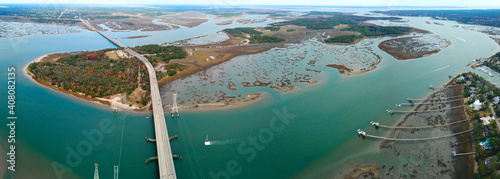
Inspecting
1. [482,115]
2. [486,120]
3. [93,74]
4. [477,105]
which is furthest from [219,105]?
[477,105]

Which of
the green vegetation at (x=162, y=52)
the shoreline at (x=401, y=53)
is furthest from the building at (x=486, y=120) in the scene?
the green vegetation at (x=162, y=52)

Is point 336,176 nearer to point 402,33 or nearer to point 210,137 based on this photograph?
point 210,137

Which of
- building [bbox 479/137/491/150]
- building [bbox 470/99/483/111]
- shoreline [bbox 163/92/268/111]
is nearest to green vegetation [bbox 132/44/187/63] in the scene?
shoreline [bbox 163/92/268/111]

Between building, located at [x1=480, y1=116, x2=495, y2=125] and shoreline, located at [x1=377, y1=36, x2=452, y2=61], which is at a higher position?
shoreline, located at [x1=377, y1=36, x2=452, y2=61]

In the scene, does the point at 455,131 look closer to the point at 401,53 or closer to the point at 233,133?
the point at 233,133

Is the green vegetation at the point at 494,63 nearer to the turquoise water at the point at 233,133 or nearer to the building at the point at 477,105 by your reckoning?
the turquoise water at the point at 233,133

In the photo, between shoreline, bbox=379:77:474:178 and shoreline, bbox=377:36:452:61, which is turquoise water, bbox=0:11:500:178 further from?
shoreline, bbox=377:36:452:61

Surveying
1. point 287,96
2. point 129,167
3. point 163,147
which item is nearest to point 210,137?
point 163,147
